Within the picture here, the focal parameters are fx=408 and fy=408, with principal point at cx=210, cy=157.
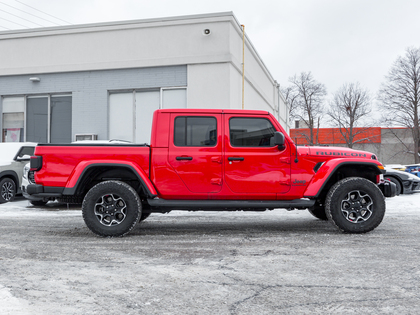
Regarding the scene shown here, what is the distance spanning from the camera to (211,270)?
4.24 m

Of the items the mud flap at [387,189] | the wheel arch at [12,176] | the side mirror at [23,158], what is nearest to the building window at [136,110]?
the side mirror at [23,158]

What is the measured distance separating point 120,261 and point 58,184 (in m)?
2.06

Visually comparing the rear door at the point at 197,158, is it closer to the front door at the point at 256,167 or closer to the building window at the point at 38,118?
the front door at the point at 256,167

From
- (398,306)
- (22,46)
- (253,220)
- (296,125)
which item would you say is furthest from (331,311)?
(296,125)

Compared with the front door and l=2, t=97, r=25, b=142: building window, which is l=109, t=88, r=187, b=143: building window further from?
the front door

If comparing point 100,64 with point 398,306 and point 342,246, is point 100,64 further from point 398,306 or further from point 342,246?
point 398,306

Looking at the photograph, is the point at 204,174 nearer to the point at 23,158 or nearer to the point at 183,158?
the point at 183,158

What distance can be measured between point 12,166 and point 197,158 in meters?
7.34

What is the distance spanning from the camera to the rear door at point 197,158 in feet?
20.2

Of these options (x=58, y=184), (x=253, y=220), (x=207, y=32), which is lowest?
(x=253, y=220)

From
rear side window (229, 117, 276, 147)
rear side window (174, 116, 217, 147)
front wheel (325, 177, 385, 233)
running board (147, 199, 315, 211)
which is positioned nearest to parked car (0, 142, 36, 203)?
running board (147, 199, 315, 211)

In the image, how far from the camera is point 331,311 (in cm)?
309

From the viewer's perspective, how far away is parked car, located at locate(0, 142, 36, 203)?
36.2 feet

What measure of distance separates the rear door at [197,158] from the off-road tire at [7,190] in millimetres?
6946
